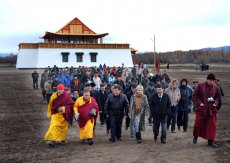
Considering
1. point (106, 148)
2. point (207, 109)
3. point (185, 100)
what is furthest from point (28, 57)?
point (207, 109)

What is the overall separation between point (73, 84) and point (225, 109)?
7058 millimetres

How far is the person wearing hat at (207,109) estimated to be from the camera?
867cm

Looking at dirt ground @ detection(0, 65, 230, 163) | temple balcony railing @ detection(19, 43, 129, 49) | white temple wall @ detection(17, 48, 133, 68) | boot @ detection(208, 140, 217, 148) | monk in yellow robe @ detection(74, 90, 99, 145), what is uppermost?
temple balcony railing @ detection(19, 43, 129, 49)

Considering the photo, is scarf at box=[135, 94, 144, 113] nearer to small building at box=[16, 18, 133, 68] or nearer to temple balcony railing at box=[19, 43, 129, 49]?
small building at box=[16, 18, 133, 68]

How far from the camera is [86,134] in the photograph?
9055mm

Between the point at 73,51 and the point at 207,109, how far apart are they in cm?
4265

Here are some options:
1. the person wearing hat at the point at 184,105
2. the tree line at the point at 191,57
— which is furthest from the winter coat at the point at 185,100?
the tree line at the point at 191,57

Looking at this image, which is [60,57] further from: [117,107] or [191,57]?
[191,57]

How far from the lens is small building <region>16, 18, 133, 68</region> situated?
49.6 metres

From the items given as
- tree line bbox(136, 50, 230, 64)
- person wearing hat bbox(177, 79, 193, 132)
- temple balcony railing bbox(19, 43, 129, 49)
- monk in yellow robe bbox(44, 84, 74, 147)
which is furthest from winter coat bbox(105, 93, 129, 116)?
tree line bbox(136, 50, 230, 64)

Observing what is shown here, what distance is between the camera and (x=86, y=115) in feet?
30.1

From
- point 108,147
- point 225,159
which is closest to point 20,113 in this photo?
point 108,147

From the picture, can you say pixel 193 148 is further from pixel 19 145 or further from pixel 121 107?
pixel 19 145

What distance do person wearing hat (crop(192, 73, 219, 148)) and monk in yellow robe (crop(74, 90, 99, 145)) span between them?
2545 mm
